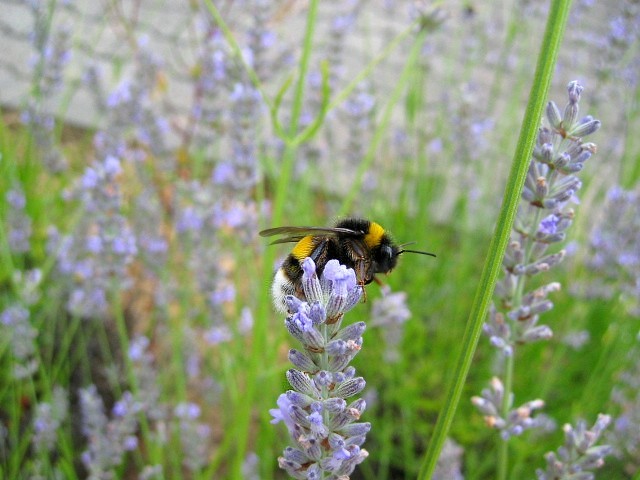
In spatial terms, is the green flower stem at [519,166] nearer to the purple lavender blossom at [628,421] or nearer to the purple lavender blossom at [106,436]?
the purple lavender blossom at [628,421]

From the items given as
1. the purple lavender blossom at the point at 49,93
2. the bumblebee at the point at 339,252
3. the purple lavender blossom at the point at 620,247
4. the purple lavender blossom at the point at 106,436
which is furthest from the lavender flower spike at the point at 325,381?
the purple lavender blossom at the point at 49,93

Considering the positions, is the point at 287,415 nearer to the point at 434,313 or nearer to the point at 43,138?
the point at 43,138

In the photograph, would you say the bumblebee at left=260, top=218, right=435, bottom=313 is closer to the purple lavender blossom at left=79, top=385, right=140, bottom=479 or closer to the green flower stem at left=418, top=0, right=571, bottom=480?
the green flower stem at left=418, top=0, right=571, bottom=480

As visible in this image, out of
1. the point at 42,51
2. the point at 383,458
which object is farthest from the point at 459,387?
the point at 42,51

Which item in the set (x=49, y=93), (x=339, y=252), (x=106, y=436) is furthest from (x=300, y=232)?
(x=49, y=93)

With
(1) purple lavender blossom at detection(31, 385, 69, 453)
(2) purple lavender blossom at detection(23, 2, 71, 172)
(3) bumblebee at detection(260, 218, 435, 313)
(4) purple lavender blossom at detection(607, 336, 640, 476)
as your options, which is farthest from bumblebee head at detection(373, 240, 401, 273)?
(2) purple lavender blossom at detection(23, 2, 71, 172)

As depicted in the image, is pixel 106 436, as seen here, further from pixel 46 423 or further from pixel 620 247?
pixel 620 247
